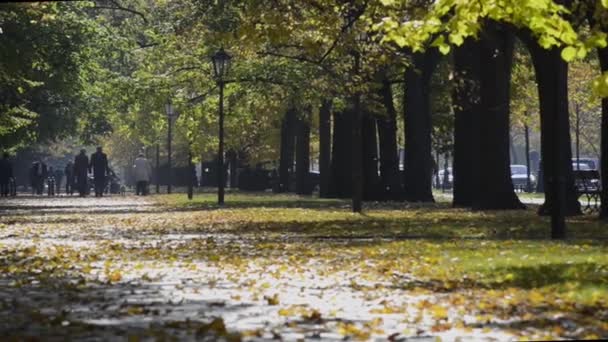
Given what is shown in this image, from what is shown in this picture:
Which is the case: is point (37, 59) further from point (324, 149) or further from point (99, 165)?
point (99, 165)

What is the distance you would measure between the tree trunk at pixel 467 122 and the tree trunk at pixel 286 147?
20.5 meters

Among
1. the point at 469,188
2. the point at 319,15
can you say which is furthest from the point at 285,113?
the point at 319,15

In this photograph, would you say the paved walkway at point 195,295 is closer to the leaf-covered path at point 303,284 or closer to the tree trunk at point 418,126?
the leaf-covered path at point 303,284

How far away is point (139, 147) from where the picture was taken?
373 ft

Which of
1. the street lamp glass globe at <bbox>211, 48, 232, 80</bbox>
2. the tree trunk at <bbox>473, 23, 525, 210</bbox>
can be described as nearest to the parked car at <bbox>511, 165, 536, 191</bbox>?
the street lamp glass globe at <bbox>211, 48, 232, 80</bbox>

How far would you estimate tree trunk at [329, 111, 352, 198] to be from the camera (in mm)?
48406

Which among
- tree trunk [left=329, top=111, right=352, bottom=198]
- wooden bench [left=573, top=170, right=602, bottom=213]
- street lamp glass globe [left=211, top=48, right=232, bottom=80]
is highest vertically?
street lamp glass globe [left=211, top=48, right=232, bottom=80]

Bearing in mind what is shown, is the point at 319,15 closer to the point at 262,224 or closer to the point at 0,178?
the point at 262,224

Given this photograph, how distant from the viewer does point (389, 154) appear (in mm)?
47719

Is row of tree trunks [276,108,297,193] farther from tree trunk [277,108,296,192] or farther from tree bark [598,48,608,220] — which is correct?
tree bark [598,48,608,220]

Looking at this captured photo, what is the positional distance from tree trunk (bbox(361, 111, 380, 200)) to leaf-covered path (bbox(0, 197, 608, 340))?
19.5 m

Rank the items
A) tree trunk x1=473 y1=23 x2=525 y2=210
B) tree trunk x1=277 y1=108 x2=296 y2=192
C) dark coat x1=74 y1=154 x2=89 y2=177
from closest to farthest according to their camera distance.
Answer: tree trunk x1=473 y1=23 x2=525 y2=210 < tree trunk x1=277 y1=108 x2=296 y2=192 < dark coat x1=74 y1=154 x2=89 y2=177

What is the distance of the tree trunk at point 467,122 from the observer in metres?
37.3

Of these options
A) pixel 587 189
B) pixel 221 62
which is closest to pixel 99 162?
pixel 221 62
